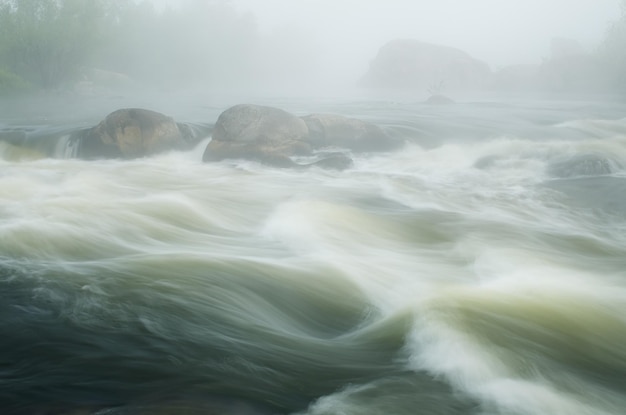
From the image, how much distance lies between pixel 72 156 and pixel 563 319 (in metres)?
12.4

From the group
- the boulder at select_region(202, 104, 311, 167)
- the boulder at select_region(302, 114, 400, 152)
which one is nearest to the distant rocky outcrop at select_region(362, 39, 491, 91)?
the boulder at select_region(302, 114, 400, 152)

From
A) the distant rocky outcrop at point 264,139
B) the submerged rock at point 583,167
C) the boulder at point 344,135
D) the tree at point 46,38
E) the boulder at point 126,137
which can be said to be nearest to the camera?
the submerged rock at point 583,167

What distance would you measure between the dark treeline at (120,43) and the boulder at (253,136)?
2389cm

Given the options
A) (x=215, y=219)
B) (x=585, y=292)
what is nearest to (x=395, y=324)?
(x=585, y=292)

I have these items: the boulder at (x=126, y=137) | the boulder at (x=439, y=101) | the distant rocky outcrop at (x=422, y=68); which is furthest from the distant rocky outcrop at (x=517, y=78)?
the boulder at (x=126, y=137)

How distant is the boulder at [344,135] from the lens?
52.1 ft

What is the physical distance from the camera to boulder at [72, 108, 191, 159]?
14.0 m

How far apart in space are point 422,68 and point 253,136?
56060 mm

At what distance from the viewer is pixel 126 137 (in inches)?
555

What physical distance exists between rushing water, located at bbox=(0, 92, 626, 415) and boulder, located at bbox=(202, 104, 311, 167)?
1.94 metres

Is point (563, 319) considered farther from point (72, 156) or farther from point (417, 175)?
point (72, 156)

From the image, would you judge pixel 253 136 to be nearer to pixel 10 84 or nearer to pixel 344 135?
pixel 344 135

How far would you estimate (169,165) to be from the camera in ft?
44.3

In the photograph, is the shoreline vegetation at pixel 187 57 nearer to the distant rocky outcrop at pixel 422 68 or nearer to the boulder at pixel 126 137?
the distant rocky outcrop at pixel 422 68
